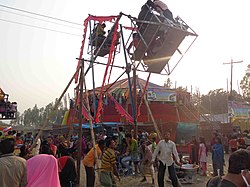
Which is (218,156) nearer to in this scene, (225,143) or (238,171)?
(238,171)

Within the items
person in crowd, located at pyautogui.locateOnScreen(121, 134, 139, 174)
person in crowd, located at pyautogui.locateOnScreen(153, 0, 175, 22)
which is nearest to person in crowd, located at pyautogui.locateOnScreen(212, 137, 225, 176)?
person in crowd, located at pyautogui.locateOnScreen(121, 134, 139, 174)

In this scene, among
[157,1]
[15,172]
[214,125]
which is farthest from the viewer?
[214,125]

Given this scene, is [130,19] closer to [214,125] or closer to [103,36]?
[103,36]

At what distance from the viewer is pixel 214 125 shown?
23484mm

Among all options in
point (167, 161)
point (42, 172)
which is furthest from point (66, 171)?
point (167, 161)

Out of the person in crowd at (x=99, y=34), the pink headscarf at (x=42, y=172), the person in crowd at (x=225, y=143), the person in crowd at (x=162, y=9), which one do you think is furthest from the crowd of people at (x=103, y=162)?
the person in crowd at (x=225, y=143)

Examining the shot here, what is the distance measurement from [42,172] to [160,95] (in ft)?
77.2

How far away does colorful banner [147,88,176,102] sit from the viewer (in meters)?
26.5

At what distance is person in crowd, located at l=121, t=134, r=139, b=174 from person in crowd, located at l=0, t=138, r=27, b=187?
6719mm

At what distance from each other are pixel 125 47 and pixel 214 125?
15836mm

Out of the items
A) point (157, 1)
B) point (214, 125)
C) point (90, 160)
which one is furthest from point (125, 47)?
point (214, 125)

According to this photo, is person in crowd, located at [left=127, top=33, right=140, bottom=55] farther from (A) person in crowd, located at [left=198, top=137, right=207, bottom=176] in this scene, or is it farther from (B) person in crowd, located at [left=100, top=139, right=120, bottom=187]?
(A) person in crowd, located at [left=198, top=137, right=207, bottom=176]

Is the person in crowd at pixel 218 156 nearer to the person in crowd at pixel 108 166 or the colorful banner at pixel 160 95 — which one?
the person in crowd at pixel 108 166

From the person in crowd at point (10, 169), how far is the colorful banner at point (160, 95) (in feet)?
74.9
